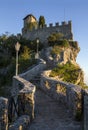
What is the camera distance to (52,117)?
513 inches

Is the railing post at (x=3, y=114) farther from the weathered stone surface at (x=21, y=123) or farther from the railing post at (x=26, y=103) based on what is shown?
the railing post at (x=26, y=103)

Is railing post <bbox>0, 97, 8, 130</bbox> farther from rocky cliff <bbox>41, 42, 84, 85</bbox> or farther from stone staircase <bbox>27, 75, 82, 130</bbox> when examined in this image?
rocky cliff <bbox>41, 42, 84, 85</bbox>

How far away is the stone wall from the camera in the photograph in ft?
178

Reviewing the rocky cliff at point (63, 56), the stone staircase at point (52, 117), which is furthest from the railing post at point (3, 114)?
the rocky cliff at point (63, 56)

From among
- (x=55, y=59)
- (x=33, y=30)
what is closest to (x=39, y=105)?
(x=55, y=59)

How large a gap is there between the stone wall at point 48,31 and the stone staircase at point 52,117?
38.2 m

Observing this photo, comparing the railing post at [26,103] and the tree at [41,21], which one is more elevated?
the tree at [41,21]

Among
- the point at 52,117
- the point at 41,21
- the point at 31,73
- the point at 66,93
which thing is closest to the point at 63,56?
the point at 31,73

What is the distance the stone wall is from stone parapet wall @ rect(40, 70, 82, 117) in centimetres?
3359

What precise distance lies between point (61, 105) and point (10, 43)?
122 feet

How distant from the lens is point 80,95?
12.3 metres

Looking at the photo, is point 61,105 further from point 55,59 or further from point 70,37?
point 70,37

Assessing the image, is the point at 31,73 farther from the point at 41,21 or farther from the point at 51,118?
the point at 41,21

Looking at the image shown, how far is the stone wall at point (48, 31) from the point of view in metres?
54.2
